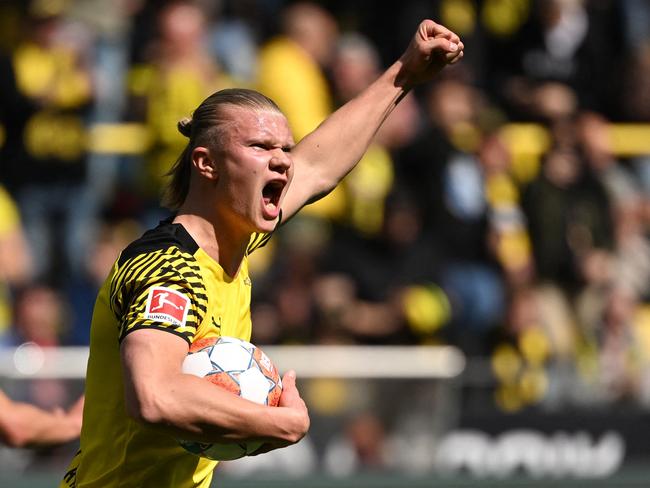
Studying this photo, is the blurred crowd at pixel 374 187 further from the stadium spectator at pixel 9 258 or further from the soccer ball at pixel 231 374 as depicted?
the soccer ball at pixel 231 374

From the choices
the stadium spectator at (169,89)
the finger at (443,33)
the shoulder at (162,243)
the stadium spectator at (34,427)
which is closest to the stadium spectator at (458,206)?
the stadium spectator at (169,89)

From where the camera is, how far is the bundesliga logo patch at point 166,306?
395cm

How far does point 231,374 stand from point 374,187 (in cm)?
683

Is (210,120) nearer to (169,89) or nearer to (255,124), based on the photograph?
(255,124)

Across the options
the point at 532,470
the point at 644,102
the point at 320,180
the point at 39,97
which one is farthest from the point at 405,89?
the point at 644,102

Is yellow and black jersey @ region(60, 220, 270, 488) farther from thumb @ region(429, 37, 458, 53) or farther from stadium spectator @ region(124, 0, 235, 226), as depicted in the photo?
stadium spectator @ region(124, 0, 235, 226)

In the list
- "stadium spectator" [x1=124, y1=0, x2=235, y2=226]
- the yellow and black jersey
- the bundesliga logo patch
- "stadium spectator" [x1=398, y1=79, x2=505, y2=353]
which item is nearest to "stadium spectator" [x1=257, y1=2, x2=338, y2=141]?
A: "stadium spectator" [x1=124, y1=0, x2=235, y2=226]

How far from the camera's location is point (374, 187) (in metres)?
10.9

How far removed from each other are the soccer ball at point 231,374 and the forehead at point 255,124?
2.23 feet

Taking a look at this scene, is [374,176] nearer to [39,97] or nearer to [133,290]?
[39,97]

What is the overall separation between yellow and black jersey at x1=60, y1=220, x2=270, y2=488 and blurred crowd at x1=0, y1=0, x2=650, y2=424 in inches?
203

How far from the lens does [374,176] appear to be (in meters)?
10.9

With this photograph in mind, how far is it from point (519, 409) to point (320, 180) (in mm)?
4824

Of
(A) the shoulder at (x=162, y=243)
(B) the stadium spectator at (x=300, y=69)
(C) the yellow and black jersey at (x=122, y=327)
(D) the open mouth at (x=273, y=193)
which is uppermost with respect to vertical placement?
(D) the open mouth at (x=273, y=193)
